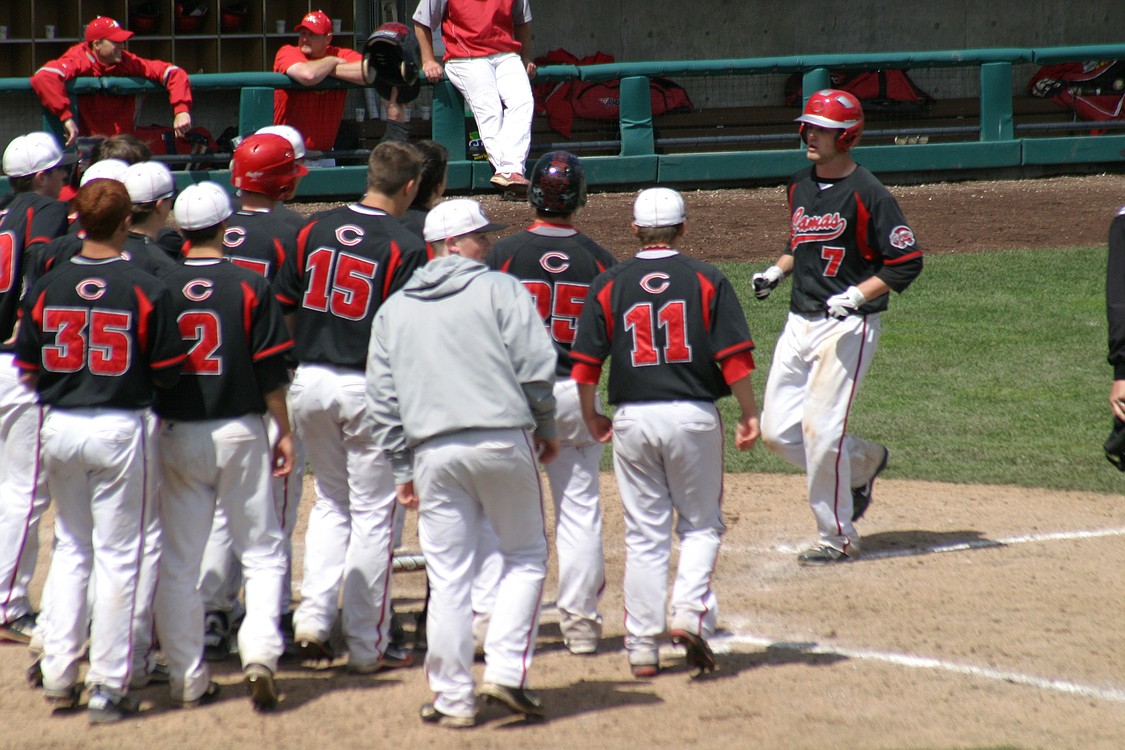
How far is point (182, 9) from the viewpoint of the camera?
13.5m

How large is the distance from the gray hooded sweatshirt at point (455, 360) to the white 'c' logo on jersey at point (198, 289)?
24.2 inches

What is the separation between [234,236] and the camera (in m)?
5.27

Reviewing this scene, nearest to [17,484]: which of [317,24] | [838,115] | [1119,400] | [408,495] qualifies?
[408,495]

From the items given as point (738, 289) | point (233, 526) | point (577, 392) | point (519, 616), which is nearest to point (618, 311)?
point (577, 392)

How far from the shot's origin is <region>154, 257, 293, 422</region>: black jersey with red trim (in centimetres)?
448

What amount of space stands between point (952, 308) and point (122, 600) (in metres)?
8.74

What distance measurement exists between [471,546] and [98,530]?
1248mm

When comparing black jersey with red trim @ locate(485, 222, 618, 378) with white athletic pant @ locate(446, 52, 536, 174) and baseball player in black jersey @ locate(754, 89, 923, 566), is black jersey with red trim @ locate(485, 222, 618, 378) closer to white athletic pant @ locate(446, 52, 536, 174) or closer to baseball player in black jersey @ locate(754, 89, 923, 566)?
baseball player in black jersey @ locate(754, 89, 923, 566)

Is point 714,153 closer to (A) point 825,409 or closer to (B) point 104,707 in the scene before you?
(A) point 825,409

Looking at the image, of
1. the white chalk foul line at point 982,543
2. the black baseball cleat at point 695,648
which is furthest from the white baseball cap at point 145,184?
the white chalk foul line at point 982,543

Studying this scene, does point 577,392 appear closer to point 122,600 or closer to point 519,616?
point 519,616

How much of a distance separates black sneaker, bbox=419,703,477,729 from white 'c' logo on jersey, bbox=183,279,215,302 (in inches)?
62.7

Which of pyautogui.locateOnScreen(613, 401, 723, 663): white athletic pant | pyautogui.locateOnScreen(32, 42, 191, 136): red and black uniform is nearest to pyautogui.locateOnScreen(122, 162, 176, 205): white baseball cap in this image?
pyautogui.locateOnScreen(613, 401, 723, 663): white athletic pant

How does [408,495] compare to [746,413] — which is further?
[746,413]
